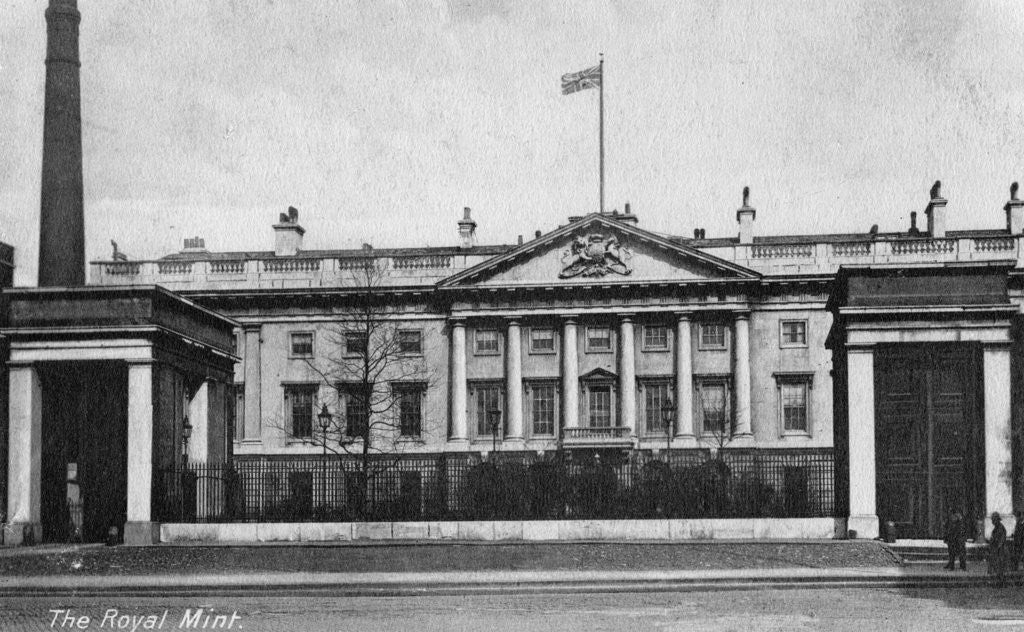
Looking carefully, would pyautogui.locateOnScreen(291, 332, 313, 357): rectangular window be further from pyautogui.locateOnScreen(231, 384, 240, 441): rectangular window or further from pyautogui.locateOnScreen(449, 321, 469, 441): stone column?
pyautogui.locateOnScreen(449, 321, 469, 441): stone column

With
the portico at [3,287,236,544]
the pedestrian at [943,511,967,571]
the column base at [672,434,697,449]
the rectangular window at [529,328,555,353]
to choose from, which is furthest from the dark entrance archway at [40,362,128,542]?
the column base at [672,434,697,449]

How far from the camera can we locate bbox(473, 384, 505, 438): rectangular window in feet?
188

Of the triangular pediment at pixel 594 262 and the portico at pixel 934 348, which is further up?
the triangular pediment at pixel 594 262

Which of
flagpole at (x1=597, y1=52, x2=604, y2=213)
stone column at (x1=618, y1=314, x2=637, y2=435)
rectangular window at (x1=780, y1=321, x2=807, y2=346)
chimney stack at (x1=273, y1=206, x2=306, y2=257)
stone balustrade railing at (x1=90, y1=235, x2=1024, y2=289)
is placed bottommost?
stone column at (x1=618, y1=314, x2=637, y2=435)

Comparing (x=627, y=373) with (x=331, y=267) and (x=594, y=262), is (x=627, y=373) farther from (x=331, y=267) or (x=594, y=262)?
(x=331, y=267)

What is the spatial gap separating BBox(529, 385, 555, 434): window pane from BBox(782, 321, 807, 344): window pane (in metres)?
10.5

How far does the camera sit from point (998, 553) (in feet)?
74.9

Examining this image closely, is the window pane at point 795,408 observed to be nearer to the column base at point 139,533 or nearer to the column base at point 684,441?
the column base at point 684,441

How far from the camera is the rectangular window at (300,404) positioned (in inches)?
2270

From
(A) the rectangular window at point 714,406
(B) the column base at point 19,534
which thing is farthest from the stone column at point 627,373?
(B) the column base at point 19,534

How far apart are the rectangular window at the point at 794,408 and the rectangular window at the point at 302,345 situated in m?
21.3

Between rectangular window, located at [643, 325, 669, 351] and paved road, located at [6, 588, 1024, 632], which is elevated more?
rectangular window, located at [643, 325, 669, 351]

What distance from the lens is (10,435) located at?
3122 centimetres

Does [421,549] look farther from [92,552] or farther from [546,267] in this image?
[546,267]
